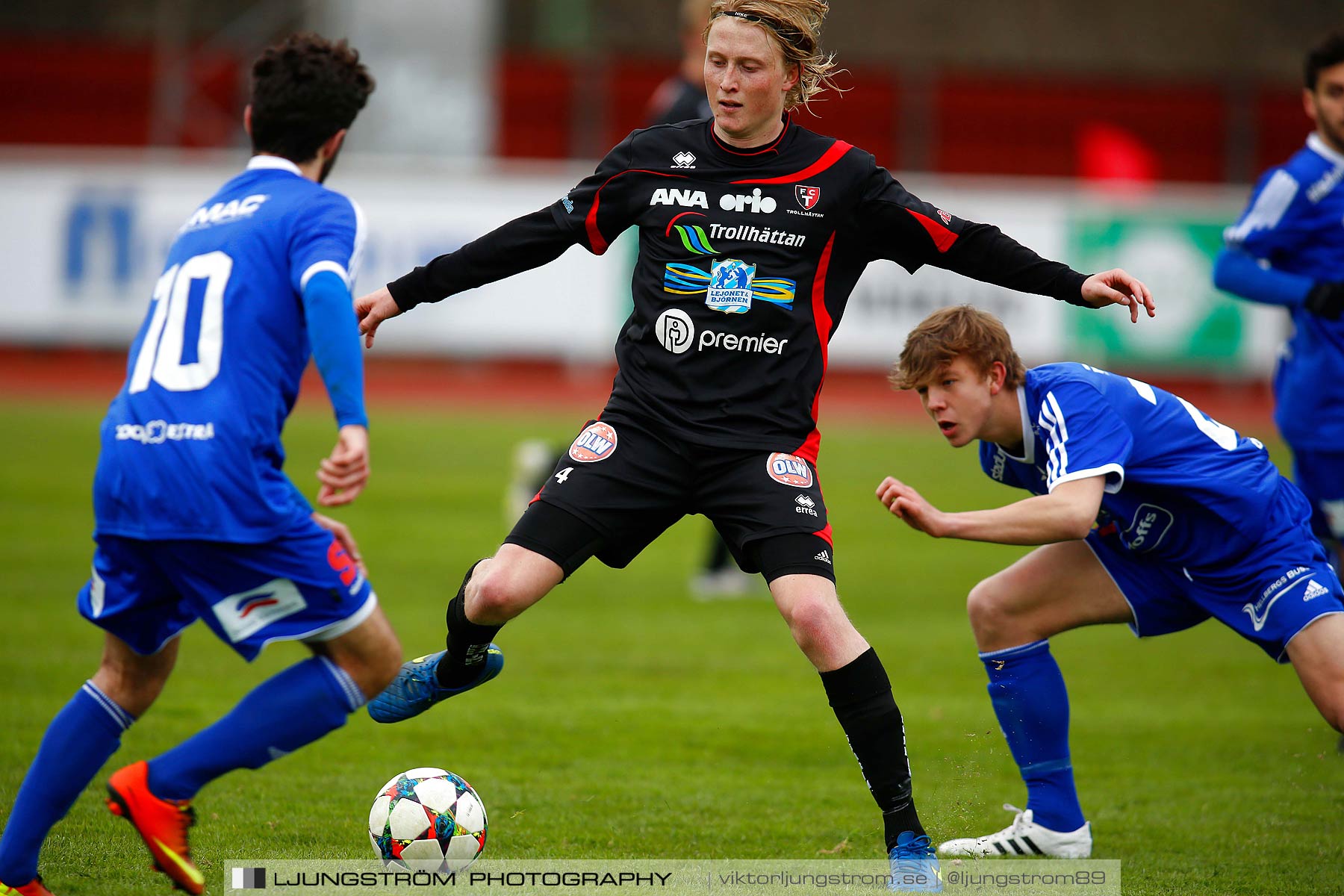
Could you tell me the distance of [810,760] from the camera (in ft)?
17.5

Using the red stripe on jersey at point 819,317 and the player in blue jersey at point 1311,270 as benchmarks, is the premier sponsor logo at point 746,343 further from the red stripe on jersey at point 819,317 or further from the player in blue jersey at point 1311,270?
the player in blue jersey at point 1311,270

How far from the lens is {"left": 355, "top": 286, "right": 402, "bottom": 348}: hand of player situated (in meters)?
4.06

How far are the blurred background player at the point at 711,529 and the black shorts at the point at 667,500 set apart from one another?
9.20ft

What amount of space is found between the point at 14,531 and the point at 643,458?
707cm

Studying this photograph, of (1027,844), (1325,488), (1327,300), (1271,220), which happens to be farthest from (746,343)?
(1325,488)

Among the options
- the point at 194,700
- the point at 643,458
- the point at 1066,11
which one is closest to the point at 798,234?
the point at 643,458

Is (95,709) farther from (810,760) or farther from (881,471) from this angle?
(881,471)

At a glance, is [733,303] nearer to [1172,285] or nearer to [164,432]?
[164,432]

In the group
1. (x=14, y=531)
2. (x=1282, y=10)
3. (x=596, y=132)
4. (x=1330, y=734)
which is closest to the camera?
(x=1330, y=734)

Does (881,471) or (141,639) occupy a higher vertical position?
(141,639)

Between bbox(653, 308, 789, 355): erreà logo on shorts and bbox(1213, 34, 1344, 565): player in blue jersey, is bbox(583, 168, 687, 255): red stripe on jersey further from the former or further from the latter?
bbox(1213, 34, 1344, 565): player in blue jersey

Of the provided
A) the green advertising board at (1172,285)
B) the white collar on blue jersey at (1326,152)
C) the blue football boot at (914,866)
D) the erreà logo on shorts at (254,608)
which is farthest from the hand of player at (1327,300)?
the green advertising board at (1172,285)

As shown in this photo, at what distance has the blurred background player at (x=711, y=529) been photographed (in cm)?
716

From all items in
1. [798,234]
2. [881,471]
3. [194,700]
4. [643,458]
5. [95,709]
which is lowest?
[881,471]
